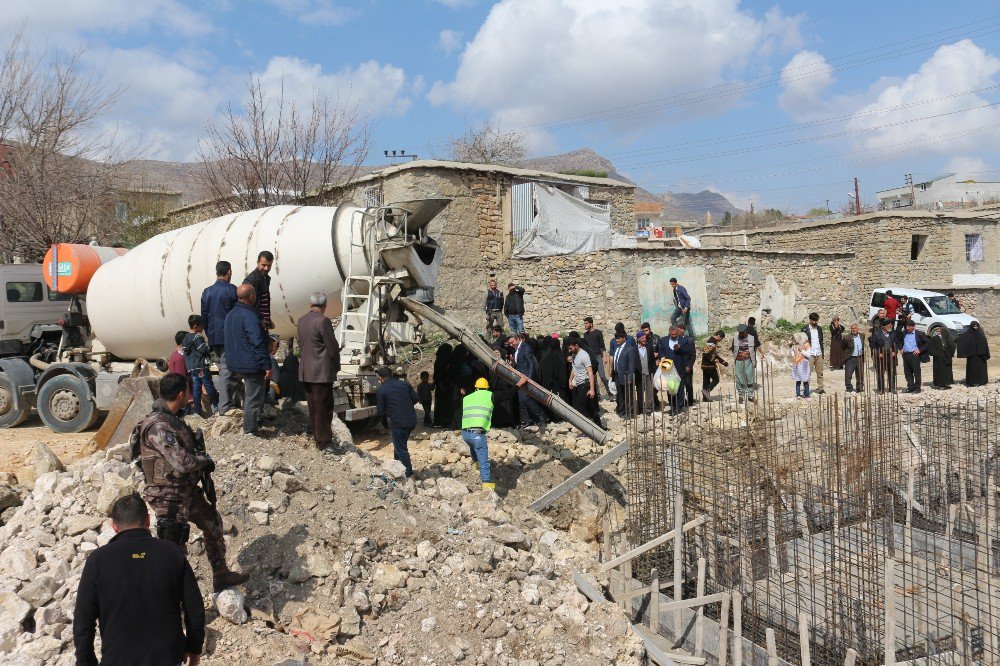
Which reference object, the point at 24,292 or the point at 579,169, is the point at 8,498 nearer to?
the point at 24,292

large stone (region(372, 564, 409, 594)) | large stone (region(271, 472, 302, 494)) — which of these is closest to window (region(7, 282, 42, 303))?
large stone (region(271, 472, 302, 494))

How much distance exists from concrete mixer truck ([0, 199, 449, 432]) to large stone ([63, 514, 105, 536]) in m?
2.74

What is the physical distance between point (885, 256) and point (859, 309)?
2.95 m

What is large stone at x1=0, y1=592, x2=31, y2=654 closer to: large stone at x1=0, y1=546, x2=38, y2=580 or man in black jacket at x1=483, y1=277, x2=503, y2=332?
large stone at x1=0, y1=546, x2=38, y2=580

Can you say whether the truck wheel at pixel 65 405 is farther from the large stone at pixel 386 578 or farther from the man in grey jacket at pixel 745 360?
the man in grey jacket at pixel 745 360

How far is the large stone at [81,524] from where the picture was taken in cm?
542

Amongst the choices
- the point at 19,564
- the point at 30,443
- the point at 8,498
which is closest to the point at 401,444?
the point at 8,498

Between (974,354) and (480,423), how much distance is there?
1068 centimetres

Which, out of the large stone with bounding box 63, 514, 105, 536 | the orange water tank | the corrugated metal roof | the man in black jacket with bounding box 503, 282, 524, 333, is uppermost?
the corrugated metal roof

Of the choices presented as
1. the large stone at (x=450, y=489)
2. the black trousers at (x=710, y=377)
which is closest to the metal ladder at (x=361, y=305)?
the large stone at (x=450, y=489)

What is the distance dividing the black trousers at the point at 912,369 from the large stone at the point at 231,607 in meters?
12.5

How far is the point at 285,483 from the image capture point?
249 inches

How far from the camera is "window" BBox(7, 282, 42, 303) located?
1120cm

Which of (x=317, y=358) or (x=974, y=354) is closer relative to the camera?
(x=317, y=358)
